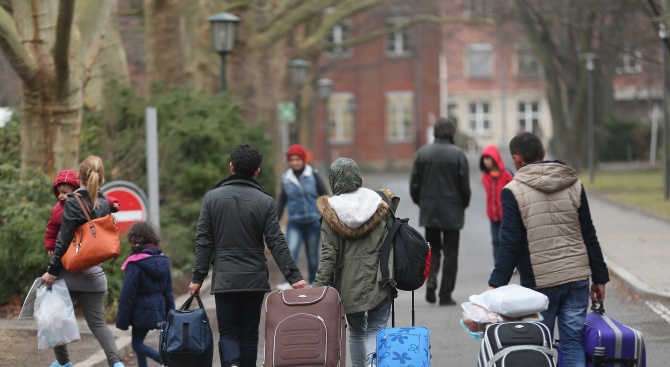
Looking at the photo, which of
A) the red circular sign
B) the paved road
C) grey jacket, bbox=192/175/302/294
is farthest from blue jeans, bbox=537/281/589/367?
the red circular sign

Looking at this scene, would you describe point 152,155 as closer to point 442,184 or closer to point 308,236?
point 308,236

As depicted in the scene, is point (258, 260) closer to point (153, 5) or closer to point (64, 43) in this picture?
point (64, 43)

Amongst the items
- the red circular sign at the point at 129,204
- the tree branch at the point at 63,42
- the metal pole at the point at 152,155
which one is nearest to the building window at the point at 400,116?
the metal pole at the point at 152,155

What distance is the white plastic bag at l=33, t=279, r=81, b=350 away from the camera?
8.59 meters

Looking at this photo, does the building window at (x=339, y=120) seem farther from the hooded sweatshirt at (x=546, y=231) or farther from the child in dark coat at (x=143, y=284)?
the hooded sweatshirt at (x=546, y=231)

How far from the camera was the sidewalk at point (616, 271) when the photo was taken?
10.2m

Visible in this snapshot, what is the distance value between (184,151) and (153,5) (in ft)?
20.5

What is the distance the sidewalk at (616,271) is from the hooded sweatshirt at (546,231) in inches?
154

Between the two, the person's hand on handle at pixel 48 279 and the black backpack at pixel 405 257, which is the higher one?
the black backpack at pixel 405 257

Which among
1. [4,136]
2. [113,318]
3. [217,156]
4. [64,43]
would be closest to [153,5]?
[217,156]

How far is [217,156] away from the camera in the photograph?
18938 mm

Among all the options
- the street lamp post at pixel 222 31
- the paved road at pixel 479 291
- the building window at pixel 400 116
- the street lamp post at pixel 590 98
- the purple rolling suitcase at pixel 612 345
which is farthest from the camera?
the building window at pixel 400 116

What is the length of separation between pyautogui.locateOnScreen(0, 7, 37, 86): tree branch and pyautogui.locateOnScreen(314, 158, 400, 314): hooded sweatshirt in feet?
20.8

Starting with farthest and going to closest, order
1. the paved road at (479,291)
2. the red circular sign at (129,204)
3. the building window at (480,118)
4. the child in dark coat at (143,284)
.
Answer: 1. the building window at (480,118)
2. the red circular sign at (129,204)
3. the paved road at (479,291)
4. the child in dark coat at (143,284)
